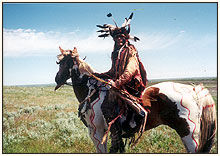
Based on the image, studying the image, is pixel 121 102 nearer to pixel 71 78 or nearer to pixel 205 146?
pixel 71 78

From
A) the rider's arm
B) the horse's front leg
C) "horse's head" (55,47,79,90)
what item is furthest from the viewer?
"horse's head" (55,47,79,90)

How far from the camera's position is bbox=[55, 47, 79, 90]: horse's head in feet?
12.3

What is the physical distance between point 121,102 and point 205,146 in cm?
197

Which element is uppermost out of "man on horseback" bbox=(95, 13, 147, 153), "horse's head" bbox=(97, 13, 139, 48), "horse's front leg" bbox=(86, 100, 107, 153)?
"horse's head" bbox=(97, 13, 139, 48)

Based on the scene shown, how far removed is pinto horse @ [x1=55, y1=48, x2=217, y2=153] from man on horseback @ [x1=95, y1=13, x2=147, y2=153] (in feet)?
0.60

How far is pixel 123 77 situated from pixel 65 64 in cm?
146

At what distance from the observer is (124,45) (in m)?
3.43

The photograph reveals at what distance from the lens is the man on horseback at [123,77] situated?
3.21 meters

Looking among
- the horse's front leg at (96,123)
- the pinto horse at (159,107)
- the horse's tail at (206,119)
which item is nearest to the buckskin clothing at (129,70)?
the pinto horse at (159,107)

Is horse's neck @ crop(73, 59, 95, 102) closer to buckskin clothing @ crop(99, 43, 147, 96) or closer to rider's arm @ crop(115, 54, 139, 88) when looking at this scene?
buckskin clothing @ crop(99, 43, 147, 96)

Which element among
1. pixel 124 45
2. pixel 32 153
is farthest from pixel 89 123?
pixel 32 153

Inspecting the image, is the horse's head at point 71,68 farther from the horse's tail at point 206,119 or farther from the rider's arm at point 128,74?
the horse's tail at point 206,119

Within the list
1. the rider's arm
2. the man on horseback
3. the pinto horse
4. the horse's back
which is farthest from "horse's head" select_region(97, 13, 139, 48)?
the horse's back

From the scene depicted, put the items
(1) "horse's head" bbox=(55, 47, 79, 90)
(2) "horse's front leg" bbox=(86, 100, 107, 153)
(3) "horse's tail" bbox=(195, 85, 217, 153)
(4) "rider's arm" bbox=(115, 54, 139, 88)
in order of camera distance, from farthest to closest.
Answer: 1. (1) "horse's head" bbox=(55, 47, 79, 90)
2. (2) "horse's front leg" bbox=(86, 100, 107, 153)
3. (3) "horse's tail" bbox=(195, 85, 217, 153)
4. (4) "rider's arm" bbox=(115, 54, 139, 88)
